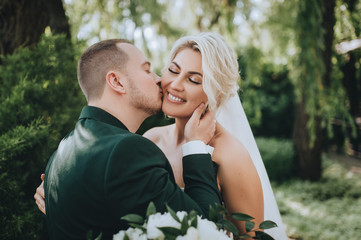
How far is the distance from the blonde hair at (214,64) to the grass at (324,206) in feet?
12.5

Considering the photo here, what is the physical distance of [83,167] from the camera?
1.47 metres

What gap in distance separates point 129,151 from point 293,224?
5.00 meters

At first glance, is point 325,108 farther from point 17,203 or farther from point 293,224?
point 17,203

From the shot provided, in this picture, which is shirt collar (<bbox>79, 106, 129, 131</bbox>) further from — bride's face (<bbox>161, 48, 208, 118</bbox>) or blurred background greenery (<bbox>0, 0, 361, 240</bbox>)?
blurred background greenery (<bbox>0, 0, 361, 240</bbox>)

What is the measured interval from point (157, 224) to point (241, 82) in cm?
474

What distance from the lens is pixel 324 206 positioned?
629 centimetres

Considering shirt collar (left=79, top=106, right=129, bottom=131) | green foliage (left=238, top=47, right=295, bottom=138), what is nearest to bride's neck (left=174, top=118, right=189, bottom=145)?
shirt collar (left=79, top=106, right=129, bottom=131)

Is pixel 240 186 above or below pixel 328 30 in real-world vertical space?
below

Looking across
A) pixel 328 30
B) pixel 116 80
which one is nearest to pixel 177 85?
pixel 116 80

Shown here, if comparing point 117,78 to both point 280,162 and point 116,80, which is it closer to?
point 116,80

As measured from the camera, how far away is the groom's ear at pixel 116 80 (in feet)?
6.29

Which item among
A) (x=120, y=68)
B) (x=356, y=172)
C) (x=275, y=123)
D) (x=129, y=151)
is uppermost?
(x=120, y=68)

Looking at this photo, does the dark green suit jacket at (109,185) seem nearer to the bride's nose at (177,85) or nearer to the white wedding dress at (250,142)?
the bride's nose at (177,85)

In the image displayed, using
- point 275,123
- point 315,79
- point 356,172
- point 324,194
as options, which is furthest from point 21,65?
point 275,123
